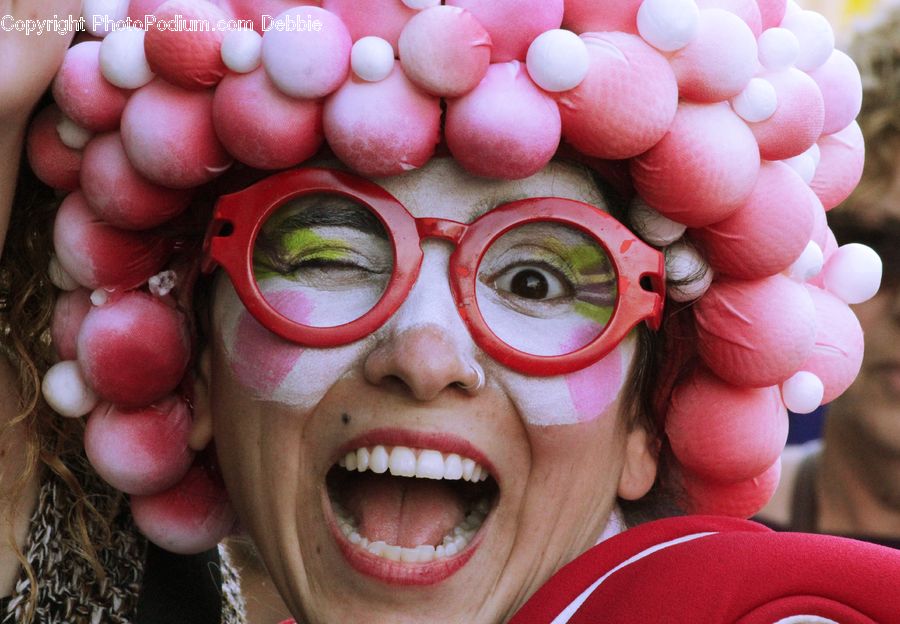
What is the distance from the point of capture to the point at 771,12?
6.84 ft

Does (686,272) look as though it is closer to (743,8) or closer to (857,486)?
(743,8)

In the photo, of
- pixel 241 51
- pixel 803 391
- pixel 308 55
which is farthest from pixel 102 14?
pixel 803 391

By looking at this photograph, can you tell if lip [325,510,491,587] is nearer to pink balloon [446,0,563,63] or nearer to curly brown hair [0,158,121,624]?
curly brown hair [0,158,121,624]

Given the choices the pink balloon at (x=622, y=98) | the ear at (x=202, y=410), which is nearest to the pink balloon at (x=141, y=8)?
the ear at (x=202, y=410)

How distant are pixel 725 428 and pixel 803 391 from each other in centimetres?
16

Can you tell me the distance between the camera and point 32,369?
236cm

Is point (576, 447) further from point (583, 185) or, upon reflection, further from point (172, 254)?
point (172, 254)

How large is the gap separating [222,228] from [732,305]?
0.86 m

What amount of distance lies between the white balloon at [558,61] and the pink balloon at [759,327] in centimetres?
48

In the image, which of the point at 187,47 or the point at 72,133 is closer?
the point at 187,47

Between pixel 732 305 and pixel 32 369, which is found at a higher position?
pixel 732 305

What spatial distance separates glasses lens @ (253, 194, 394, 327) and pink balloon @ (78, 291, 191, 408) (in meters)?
0.27

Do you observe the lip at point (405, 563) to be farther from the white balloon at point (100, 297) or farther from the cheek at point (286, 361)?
the white balloon at point (100, 297)

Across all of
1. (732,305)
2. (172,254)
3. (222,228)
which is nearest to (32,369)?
(172,254)
